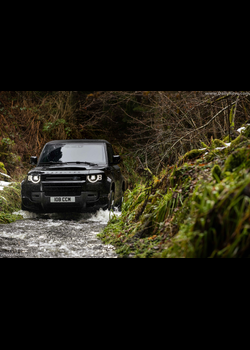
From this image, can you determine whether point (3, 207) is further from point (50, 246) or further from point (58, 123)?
point (58, 123)

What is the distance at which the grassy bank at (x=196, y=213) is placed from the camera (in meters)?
3.01

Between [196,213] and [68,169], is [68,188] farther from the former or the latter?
[196,213]

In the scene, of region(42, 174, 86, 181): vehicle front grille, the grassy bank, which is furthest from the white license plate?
the grassy bank

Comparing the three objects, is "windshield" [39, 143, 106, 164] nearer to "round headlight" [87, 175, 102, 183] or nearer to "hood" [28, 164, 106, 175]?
"hood" [28, 164, 106, 175]

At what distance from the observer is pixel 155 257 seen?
3836mm

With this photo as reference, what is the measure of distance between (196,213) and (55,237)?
2.80 meters

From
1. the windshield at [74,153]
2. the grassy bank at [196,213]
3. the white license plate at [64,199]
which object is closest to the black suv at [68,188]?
the white license plate at [64,199]

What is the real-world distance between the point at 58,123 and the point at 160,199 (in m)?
8.34

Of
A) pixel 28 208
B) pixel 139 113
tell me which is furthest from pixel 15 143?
pixel 28 208

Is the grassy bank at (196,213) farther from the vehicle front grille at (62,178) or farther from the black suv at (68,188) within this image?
the vehicle front grille at (62,178)

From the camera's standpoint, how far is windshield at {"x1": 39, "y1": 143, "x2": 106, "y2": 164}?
7.56 meters

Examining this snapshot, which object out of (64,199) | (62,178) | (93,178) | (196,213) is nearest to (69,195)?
(64,199)

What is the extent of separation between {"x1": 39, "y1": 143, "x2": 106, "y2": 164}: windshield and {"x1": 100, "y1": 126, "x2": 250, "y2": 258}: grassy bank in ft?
5.19

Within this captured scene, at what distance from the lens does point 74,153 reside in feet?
24.9
